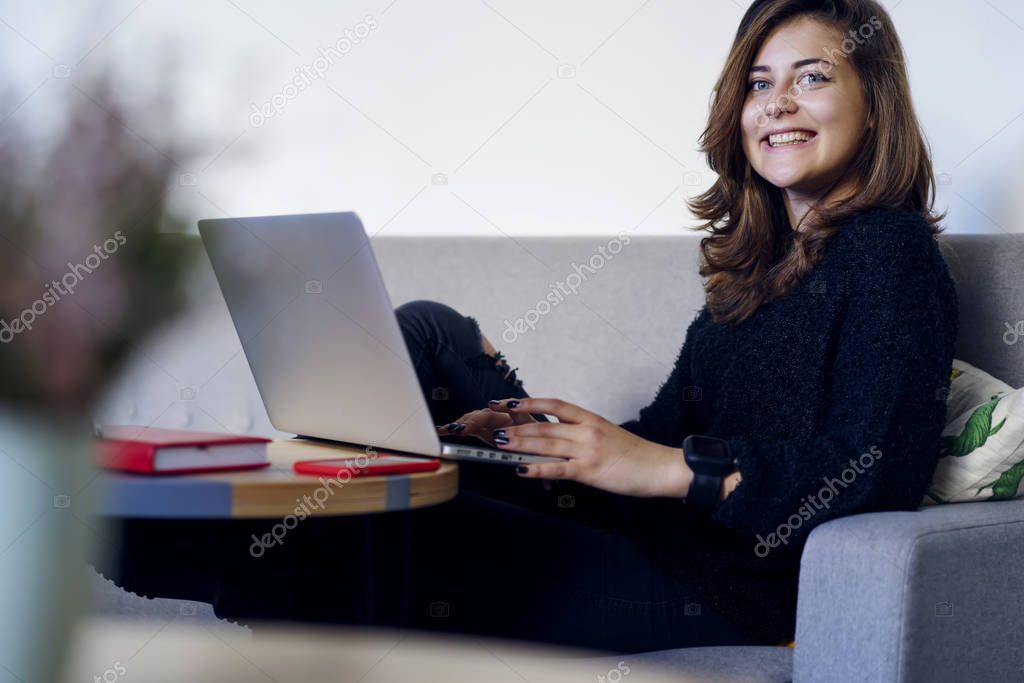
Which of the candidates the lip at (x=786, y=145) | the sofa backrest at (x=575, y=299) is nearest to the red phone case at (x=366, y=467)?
the lip at (x=786, y=145)

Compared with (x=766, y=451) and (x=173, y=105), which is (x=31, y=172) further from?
(x=766, y=451)

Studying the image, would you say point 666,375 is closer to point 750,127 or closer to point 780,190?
point 780,190

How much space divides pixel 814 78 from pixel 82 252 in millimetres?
1326

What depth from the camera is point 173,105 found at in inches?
11.0

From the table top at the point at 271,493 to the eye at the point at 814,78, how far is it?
867 millimetres

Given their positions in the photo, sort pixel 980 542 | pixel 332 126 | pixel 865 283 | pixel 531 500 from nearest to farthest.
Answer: pixel 332 126 < pixel 980 542 < pixel 865 283 < pixel 531 500

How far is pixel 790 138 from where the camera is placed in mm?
1438

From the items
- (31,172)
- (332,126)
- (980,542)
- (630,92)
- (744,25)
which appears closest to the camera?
(31,172)

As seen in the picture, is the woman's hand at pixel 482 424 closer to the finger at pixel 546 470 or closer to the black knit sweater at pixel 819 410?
the finger at pixel 546 470

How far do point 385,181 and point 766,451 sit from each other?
4.30 feet

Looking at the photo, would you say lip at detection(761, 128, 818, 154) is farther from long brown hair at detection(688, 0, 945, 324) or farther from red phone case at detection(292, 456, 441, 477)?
red phone case at detection(292, 456, 441, 477)

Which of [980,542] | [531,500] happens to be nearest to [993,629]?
[980,542]

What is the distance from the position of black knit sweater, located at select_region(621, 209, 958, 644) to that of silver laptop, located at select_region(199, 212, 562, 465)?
302mm

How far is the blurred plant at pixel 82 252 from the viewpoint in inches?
10.7
